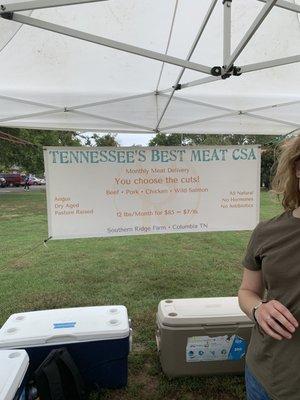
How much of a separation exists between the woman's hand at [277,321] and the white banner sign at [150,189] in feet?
8.48

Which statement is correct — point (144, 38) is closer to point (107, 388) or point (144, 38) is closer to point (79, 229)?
Result: point (79, 229)

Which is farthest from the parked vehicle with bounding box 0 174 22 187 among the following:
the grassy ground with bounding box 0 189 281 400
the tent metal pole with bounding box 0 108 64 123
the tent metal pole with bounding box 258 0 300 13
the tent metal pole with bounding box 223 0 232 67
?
the tent metal pole with bounding box 258 0 300 13

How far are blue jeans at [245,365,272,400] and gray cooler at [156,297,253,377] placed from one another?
51.2 inches

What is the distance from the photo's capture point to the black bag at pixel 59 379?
77.2 inches

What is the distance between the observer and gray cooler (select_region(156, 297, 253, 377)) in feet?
8.05

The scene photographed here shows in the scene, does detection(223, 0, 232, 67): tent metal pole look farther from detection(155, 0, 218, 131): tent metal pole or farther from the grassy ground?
the grassy ground

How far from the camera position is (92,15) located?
2133 mm

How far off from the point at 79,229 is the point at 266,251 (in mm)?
2611

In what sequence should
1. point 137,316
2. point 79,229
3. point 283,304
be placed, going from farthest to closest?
point 137,316, point 79,229, point 283,304

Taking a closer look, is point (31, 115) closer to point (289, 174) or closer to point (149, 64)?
point (149, 64)

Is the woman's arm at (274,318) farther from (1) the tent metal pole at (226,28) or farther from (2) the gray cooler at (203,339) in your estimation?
(2) the gray cooler at (203,339)

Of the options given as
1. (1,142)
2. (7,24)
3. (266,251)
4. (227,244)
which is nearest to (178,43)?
(7,24)

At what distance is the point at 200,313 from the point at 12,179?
101 feet

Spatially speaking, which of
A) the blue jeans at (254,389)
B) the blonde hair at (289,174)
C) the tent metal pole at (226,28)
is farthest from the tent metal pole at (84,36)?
the blue jeans at (254,389)
